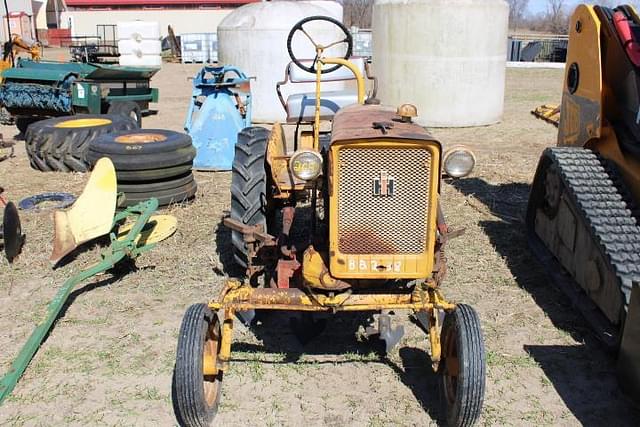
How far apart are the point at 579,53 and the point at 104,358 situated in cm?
435

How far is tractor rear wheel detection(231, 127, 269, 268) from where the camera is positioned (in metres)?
4.46

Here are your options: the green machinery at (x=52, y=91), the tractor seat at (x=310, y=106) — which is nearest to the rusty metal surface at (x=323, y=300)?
the tractor seat at (x=310, y=106)

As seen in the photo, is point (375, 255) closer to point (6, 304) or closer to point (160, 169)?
point (6, 304)

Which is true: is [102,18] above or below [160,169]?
above

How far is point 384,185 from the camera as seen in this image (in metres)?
3.11

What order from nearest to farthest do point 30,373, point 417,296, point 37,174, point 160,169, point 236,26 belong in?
point 417,296, point 30,373, point 160,169, point 37,174, point 236,26

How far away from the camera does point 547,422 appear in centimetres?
338

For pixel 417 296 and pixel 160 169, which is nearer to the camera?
pixel 417 296

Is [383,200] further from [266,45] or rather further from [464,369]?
[266,45]

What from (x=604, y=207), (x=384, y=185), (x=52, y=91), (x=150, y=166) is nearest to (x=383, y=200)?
(x=384, y=185)

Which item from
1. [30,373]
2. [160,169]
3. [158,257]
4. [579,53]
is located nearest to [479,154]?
[579,53]

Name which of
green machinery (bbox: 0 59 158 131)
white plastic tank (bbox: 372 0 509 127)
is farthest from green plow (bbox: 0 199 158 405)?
white plastic tank (bbox: 372 0 509 127)

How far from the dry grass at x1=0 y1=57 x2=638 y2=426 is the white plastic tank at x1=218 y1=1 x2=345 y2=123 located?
264 inches

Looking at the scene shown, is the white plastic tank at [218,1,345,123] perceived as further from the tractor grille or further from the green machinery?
the tractor grille
